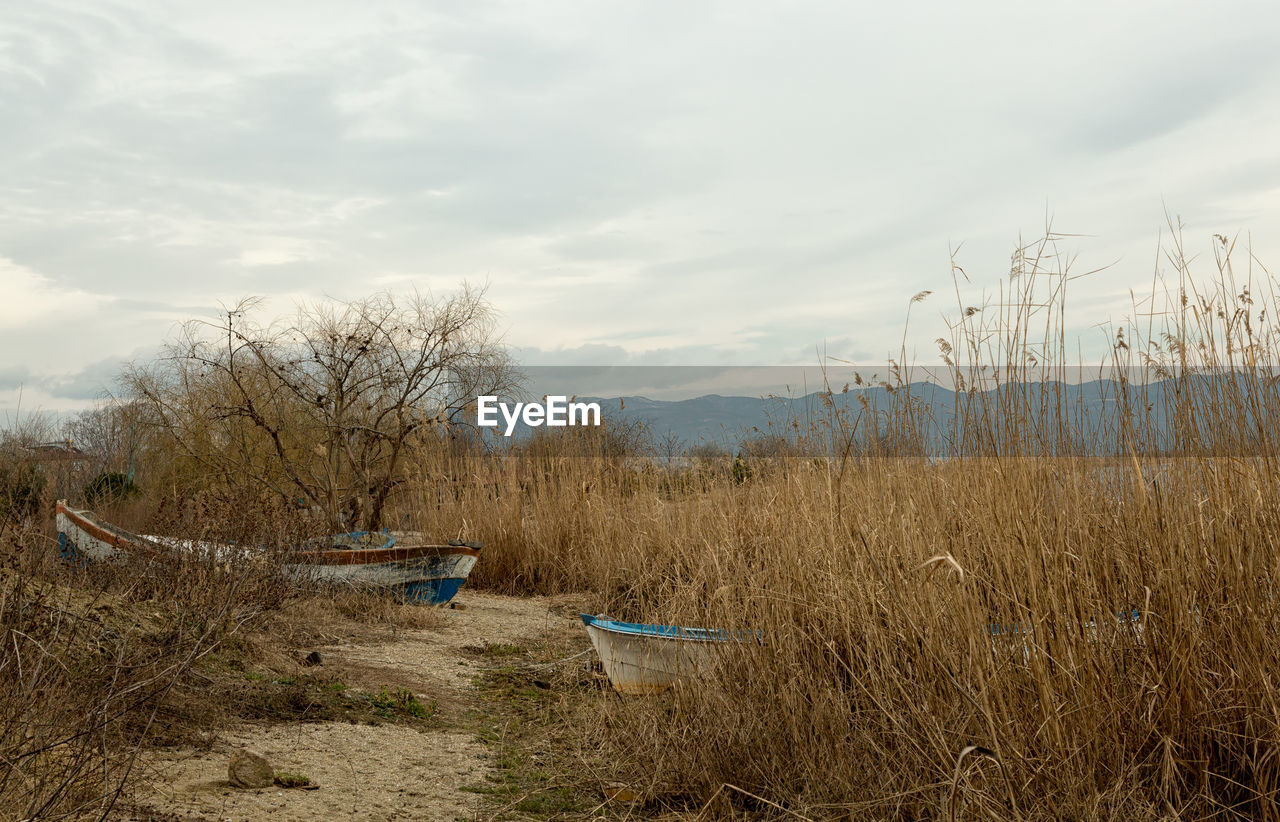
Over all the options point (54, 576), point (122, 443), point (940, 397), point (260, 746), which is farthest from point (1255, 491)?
point (122, 443)

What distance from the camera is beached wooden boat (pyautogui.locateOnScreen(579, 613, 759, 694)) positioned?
4.14 m

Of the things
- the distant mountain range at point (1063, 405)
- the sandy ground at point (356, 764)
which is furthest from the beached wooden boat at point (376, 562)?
the distant mountain range at point (1063, 405)

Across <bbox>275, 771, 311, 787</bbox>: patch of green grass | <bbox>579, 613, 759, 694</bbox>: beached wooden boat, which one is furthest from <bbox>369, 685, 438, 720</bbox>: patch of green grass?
<bbox>275, 771, 311, 787</bbox>: patch of green grass

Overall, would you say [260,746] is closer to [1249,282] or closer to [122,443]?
[1249,282]

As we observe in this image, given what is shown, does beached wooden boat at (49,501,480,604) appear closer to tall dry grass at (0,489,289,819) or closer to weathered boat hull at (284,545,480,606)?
weathered boat hull at (284,545,480,606)

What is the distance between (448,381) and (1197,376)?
8.67m

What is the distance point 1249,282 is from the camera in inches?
146
